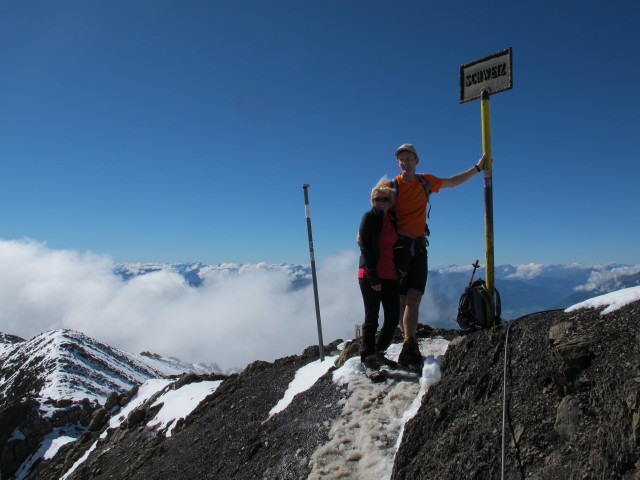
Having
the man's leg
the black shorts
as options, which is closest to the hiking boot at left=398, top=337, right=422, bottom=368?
the man's leg

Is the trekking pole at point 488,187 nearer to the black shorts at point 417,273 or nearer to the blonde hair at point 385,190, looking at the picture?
the black shorts at point 417,273

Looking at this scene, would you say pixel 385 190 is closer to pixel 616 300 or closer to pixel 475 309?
pixel 475 309

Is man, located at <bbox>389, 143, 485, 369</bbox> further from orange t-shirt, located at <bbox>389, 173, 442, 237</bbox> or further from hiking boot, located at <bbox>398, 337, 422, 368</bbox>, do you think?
hiking boot, located at <bbox>398, 337, 422, 368</bbox>

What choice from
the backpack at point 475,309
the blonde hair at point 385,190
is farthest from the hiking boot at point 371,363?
the blonde hair at point 385,190

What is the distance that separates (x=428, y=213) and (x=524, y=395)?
3737mm

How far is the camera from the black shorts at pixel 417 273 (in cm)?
740

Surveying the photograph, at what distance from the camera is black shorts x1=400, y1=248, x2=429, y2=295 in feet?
24.3

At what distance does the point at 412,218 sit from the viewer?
7375 mm

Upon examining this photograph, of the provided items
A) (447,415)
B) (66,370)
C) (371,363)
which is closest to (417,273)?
(371,363)

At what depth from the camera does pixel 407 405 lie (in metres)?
6.74

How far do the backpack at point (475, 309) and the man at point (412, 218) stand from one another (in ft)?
2.54

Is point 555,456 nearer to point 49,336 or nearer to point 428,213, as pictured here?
point 428,213

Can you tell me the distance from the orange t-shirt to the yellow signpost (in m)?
0.90

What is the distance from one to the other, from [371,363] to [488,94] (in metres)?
5.44
